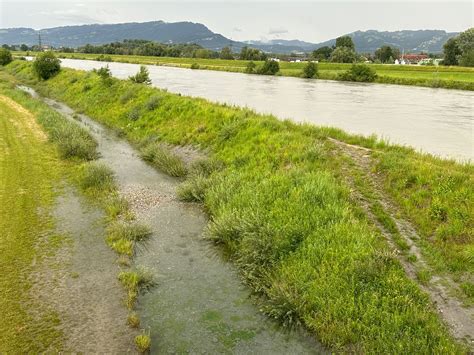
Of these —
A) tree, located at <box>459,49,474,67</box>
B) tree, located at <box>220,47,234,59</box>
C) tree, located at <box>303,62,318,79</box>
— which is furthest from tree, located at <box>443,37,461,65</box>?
tree, located at <box>220,47,234,59</box>

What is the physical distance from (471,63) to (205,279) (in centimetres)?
10225

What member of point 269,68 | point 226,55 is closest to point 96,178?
point 269,68

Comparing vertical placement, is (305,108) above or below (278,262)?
above

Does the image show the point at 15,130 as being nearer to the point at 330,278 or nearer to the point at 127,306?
the point at 127,306

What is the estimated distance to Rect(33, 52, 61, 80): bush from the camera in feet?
191

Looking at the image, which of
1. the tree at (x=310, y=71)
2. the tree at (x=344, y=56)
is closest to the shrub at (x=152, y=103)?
the tree at (x=310, y=71)

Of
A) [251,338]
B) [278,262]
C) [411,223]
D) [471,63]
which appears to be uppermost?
[471,63]

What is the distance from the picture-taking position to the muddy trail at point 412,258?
26.2ft

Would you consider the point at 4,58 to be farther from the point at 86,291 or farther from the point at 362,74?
the point at 86,291

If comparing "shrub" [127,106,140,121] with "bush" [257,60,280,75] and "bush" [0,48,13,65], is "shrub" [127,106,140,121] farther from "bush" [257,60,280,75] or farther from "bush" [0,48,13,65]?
"bush" [0,48,13,65]

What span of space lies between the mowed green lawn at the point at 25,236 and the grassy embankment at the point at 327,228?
5029mm

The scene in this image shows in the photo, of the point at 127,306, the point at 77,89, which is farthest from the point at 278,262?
the point at 77,89

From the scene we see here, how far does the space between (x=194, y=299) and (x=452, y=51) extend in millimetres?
116777

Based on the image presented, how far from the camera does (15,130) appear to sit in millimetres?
26500
